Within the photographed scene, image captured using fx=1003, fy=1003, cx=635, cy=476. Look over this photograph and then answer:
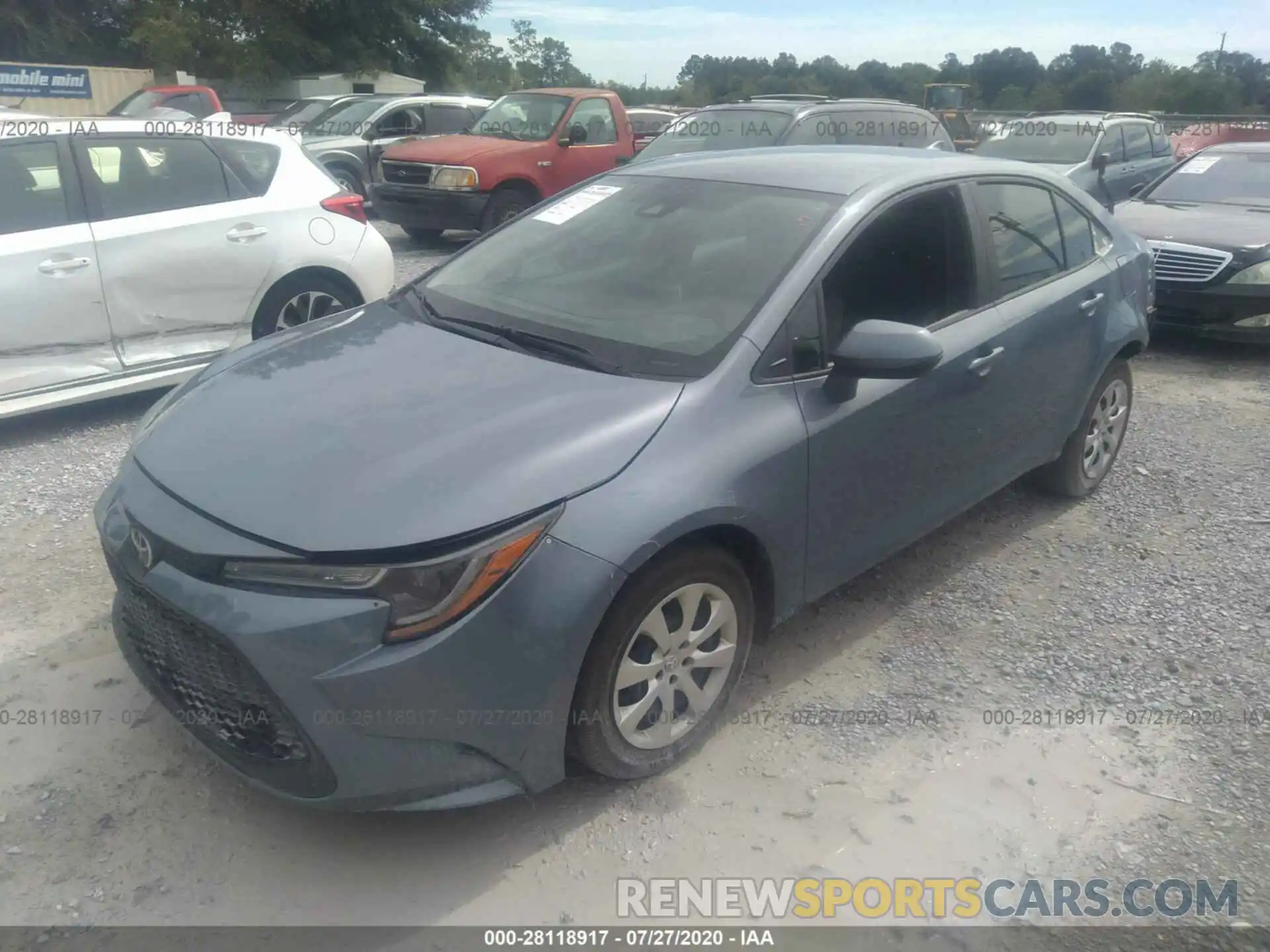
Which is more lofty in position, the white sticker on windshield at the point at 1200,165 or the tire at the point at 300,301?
the white sticker on windshield at the point at 1200,165

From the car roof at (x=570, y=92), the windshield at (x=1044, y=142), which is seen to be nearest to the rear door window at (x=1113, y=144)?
the windshield at (x=1044, y=142)

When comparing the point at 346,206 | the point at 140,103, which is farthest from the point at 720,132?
the point at 140,103

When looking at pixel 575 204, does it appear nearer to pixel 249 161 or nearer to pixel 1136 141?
pixel 249 161

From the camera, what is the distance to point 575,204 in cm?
384

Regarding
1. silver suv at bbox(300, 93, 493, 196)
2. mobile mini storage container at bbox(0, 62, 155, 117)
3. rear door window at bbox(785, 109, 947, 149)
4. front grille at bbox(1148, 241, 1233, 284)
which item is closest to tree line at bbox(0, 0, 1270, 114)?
mobile mini storage container at bbox(0, 62, 155, 117)

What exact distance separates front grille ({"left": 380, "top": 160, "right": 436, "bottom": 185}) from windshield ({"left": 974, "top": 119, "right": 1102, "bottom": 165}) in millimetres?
6198

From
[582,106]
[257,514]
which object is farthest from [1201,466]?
[582,106]

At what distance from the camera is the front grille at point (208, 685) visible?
233 cm

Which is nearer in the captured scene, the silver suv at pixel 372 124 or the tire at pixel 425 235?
the tire at pixel 425 235

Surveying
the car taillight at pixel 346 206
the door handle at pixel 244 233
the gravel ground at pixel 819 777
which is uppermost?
the car taillight at pixel 346 206

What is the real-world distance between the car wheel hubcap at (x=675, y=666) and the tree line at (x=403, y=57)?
899 inches

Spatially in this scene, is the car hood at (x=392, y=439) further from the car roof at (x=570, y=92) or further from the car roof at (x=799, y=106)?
the car roof at (x=570, y=92)

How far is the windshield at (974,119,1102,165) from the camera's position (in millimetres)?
11211

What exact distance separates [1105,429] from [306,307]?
441 cm
